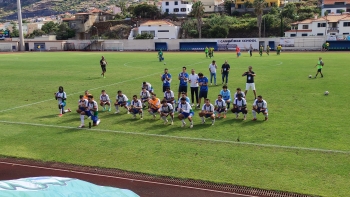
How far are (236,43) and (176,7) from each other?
49856mm

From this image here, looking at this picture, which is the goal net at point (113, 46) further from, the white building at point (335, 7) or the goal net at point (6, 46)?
the white building at point (335, 7)

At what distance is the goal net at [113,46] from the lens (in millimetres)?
78375

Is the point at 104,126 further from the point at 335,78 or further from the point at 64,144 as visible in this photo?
the point at 335,78

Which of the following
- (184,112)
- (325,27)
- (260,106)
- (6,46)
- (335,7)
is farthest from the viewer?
(335,7)

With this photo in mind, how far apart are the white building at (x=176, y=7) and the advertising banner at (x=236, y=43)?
45427 mm

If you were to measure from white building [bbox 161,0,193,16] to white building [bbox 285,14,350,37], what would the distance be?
44.3 m

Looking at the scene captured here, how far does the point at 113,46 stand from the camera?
8000cm

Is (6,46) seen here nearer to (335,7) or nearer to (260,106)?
(335,7)

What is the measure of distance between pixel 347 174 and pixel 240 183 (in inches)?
113

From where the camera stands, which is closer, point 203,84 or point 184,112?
point 184,112

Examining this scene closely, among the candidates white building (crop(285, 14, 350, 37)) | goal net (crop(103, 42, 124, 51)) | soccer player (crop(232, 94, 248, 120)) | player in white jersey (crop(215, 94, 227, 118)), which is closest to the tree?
goal net (crop(103, 42, 124, 51))

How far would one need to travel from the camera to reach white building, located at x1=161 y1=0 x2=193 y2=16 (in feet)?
372

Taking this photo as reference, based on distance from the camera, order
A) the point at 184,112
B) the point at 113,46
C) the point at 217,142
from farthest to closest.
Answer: the point at 113,46, the point at 184,112, the point at 217,142

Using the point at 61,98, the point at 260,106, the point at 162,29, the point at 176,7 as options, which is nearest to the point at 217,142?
the point at 260,106
